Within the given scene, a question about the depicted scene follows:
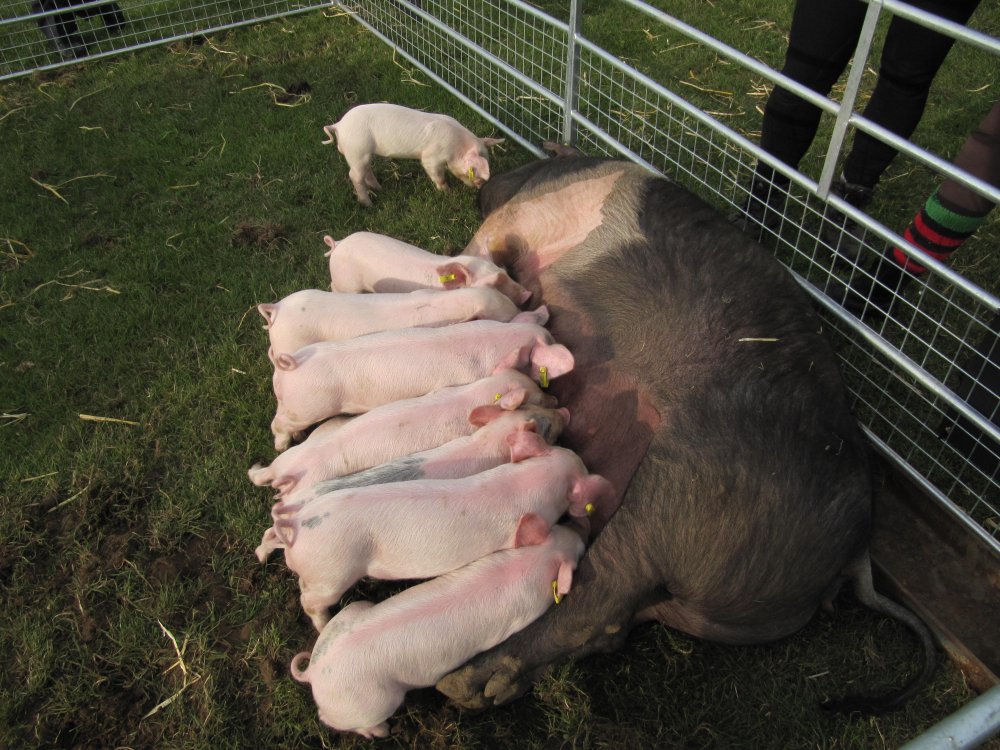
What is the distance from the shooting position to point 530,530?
7.47 feet

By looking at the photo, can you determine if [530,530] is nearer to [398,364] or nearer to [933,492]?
[398,364]

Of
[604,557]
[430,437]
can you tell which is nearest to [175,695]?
[430,437]

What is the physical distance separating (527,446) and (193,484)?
4.44ft

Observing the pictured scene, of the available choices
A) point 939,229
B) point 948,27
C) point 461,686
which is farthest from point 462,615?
point 939,229

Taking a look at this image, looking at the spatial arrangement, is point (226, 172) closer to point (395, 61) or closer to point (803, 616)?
point (395, 61)

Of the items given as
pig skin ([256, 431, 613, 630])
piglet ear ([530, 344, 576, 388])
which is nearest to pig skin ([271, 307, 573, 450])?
piglet ear ([530, 344, 576, 388])

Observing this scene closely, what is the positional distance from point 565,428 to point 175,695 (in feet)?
4.88

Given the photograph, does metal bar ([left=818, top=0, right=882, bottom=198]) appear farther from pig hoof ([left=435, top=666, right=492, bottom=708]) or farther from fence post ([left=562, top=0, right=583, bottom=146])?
pig hoof ([left=435, top=666, right=492, bottom=708])

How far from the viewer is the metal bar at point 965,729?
3.72 ft

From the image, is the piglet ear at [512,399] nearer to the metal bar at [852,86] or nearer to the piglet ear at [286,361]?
the piglet ear at [286,361]

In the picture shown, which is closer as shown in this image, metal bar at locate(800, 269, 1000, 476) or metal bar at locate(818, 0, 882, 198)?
metal bar at locate(818, 0, 882, 198)

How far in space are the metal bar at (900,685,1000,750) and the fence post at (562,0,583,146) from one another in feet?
10.8

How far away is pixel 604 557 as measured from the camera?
2.39 metres

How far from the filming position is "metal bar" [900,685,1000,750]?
1.13m
